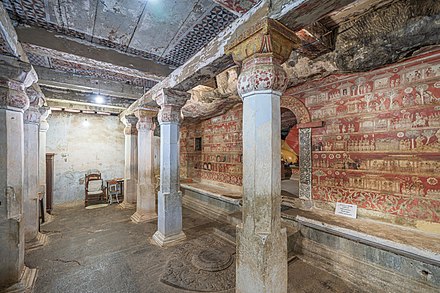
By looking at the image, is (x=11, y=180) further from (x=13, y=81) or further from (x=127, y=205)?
(x=127, y=205)

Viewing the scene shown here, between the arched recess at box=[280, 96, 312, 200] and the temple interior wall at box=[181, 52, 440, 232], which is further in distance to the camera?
the arched recess at box=[280, 96, 312, 200]

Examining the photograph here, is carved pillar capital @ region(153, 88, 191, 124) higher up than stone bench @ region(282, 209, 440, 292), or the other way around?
carved pillar capital @ region(153, 88, 191, 124)

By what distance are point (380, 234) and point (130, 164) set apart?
22.8 feet

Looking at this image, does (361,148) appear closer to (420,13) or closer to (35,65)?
(420,13)

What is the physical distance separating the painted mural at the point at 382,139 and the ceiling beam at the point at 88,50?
10.5ft

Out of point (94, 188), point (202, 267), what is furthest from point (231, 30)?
point (94, 188)

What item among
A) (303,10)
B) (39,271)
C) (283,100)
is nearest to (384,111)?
(283,100)

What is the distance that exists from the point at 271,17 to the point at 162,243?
417 centimetres

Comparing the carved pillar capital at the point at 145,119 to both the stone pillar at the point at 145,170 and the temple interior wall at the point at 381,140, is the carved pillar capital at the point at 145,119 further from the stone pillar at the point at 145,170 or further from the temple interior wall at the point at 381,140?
the temple interior wall at the point at 381,140

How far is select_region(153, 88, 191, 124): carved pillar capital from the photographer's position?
391cm

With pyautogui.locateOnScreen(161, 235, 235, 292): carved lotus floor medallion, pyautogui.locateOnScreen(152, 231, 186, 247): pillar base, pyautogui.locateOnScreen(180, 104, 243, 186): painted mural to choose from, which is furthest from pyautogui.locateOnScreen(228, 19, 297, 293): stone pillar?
pyautogui.locateOnScreen(180, 104, 243, 186): painted mural

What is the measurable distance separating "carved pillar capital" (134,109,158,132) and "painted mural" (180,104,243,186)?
88.4 inches

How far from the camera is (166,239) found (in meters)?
4.00

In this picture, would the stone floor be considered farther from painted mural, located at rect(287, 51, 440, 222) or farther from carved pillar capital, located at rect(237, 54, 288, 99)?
carved pillar capital, located at rect(237, 54, 288, 99)
